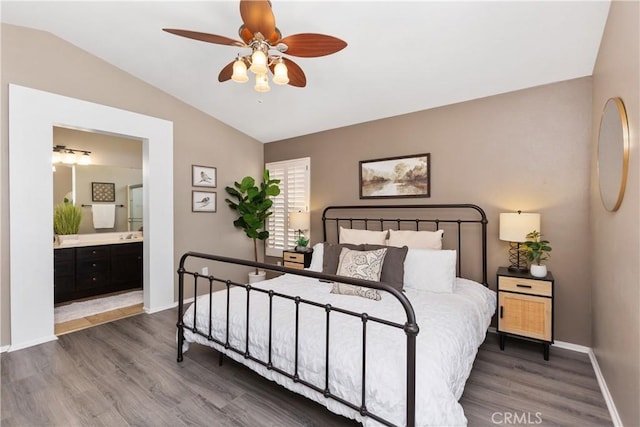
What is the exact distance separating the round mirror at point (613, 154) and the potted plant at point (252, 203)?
3.72 meters

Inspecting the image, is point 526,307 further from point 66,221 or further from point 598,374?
point 66,221

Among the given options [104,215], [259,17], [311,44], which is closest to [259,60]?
[259,17]

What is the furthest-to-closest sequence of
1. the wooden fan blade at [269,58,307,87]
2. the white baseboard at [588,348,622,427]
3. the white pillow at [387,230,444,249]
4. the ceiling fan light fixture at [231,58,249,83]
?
the white pillow at [387,230,444,249] → the wooden fan blade at [269,58,307,87] → the ceiling fan light fixture at [231,58,249,83] → the white baseboard at [588,348,622,427]

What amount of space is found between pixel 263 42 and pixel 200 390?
2481mm

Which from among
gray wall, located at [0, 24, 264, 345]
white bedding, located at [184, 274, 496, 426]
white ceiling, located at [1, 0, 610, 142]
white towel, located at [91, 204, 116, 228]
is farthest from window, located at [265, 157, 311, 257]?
white towel, located at [91, 204, 116, 228]

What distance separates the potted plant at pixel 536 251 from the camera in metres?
2.79

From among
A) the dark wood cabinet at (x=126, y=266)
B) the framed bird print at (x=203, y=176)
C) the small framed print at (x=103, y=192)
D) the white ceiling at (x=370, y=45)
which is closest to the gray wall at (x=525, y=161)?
the white ceiling at (x=370, y=45)

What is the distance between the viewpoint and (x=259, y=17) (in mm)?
1819

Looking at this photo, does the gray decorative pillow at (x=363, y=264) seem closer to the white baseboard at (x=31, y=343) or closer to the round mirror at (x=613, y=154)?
the round mirror at (x=613, y=154)

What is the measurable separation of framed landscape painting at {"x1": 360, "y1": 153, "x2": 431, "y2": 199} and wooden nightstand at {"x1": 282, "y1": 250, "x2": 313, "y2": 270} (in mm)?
1125

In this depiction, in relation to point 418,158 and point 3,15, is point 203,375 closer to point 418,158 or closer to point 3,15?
point 418,158

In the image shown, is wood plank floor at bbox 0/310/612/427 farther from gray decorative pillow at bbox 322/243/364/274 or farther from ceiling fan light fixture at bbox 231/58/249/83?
ceiling fan light fixture at bbox 231/58/249/83

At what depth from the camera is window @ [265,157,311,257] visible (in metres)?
4.91

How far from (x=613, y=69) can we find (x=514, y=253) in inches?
69.8
